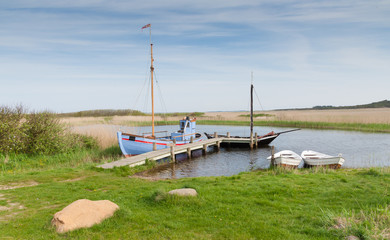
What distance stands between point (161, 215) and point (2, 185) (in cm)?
804

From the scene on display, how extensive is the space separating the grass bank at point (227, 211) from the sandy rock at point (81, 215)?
0.16m

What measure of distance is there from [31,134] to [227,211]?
1609 cm

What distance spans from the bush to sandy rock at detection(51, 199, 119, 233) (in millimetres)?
13253

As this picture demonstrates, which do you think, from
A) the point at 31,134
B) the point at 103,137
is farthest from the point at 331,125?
the point at 31,134

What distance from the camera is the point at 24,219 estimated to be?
652 cm

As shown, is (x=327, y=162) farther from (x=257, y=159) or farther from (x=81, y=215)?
(x=81, y=215)

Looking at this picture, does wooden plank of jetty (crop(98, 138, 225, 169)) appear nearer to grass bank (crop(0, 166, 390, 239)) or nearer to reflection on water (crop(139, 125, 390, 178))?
reflection on water (crop(139, 125, 390, 178))

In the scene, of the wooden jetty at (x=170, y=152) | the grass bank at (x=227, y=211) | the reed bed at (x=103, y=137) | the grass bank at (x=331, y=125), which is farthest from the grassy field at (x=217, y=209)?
the grass bank at (x=331, y=125)

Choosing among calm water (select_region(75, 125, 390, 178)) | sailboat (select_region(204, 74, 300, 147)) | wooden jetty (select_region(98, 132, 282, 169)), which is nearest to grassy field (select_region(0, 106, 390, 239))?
wooden jetty (select_region(98, 132, 282, 169))

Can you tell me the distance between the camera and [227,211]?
6.75 m

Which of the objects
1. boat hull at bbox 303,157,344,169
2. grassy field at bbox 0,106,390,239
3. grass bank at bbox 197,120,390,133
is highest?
grass bank at bbox 197,120,390,133

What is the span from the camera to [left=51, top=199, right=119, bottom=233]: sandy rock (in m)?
5.69

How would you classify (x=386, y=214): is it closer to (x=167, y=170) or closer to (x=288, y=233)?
(x=288, y=233)

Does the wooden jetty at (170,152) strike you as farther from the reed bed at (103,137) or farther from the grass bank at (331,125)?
the grass bank at (331,125)
